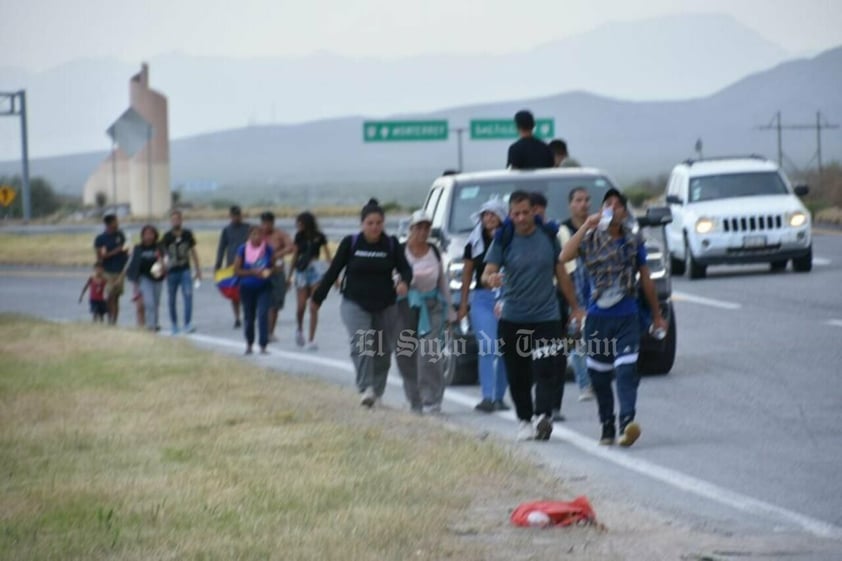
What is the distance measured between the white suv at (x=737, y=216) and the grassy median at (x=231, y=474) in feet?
49.7

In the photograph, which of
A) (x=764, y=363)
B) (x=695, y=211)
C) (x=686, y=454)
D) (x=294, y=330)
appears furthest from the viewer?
(x=695, y=211)

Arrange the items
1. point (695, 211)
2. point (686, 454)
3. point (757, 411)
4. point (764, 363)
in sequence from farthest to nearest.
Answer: point (695, 211), point (764, 363), point (757, 411), point (686, 454)

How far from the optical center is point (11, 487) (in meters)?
13.2

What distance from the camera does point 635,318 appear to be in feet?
49.4

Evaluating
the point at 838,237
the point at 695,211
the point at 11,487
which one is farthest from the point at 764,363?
the point at 838,237

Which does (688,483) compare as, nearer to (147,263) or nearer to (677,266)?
(147,263)

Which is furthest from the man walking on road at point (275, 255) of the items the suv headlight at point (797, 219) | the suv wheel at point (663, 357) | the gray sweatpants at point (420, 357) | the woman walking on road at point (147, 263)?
the suv headlight at point (797, 219)

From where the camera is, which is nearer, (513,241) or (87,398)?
(513,241)

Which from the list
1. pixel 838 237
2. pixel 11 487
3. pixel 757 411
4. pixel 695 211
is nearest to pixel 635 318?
pixel 757 411

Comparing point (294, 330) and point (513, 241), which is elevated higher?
point (513, 241)

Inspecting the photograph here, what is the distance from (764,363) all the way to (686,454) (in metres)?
6.46

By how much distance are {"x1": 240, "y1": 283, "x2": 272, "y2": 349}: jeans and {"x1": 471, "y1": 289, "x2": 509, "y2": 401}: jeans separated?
7.71 meters

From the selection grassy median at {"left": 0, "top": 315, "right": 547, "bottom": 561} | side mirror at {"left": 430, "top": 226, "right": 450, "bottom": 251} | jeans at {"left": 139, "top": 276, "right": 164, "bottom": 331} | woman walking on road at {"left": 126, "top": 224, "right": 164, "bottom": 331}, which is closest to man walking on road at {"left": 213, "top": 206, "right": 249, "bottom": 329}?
woman walking on road at {"left": 126, "top": 224, "right": 164, "bottom": 331}

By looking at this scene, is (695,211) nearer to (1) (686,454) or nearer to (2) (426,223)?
(2) (426,223)
